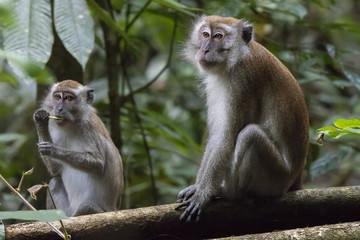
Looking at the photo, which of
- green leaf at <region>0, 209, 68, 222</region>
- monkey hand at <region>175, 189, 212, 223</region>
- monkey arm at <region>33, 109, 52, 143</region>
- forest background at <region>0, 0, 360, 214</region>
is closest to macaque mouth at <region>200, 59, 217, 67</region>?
forest background at <region>0, 0, 360, 214</region>

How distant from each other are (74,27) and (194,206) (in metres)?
2.15

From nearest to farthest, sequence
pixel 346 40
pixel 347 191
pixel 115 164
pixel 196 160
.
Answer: pixel 347 191 → pixel 115 164 → pixel 196 160 → pixel 346 40

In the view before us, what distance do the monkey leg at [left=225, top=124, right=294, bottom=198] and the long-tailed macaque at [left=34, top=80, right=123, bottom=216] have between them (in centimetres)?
185

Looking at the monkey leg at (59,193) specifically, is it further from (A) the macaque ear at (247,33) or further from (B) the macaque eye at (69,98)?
(A) the macaque ear at (247,33)

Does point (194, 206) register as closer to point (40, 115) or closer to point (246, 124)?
point (246, 124)

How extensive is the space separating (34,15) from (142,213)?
2110mm

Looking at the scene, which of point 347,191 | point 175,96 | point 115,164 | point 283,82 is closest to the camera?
point 347,191

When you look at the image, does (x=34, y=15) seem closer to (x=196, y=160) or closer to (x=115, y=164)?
(x=115, y=164)

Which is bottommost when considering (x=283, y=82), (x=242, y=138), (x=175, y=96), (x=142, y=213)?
(x=175, y=96)

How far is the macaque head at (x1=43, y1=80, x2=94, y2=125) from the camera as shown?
6.84m

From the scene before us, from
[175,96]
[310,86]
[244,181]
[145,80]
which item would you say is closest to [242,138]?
[244,181]

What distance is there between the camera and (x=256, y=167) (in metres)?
5.82

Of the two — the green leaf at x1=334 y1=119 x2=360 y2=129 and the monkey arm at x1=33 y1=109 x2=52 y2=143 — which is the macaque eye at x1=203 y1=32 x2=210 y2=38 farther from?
the green leaf at x1=334 y1=119 x2=360 y2=129

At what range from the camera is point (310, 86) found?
599 inches
